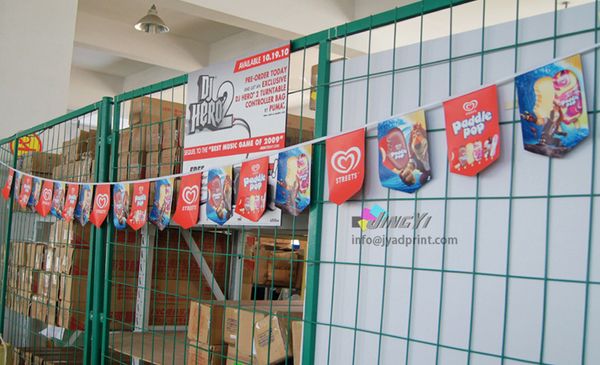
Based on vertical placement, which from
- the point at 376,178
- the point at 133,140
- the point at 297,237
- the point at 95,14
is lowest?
the point at 297,237

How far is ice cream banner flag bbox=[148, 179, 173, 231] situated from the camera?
98.5 inches

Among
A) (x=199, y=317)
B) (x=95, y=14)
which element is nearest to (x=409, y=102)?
(x=199, y=317)

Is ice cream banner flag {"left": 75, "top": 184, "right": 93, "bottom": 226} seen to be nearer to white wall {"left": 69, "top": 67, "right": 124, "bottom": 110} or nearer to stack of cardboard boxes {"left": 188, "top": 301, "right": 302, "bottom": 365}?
stack of cardboard boxes {"left": 188, "top": 301, "right": 302, "bottom": 365}

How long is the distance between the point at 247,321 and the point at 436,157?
3.23 ft

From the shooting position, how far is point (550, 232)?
1.34 m

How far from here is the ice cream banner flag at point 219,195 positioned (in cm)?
215

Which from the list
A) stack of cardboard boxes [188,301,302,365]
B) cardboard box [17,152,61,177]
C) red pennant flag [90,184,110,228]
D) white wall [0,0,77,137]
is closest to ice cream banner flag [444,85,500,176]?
stack of cardboard boxes [188,301,302,365]

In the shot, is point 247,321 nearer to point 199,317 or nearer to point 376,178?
point 199,317

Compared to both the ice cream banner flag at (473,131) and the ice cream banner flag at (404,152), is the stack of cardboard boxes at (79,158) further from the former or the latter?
the ice cream banner flag at (473,131)

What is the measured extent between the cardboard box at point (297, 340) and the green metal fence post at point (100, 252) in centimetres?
134

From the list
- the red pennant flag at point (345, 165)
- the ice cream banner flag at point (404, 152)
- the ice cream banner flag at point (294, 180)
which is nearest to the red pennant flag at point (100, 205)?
the ice cream banner flag at point (294, 180)

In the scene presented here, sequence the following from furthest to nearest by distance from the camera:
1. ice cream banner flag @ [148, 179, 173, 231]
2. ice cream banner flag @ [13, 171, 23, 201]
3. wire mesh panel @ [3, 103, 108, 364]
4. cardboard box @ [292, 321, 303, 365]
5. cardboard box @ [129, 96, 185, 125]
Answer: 1. ice cream banner flag @ [13, 171, 23, 201]
2. wire mesh panel @ [3, 103, 108, 364]
3. cardboard box @ [129, 96, 185, 125]
4. ice cream banner flag @ [148, 179, 173, 231]
5. cardboard box @ [292, 321, 303, 365]

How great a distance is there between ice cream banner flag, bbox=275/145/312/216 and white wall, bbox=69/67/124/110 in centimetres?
1242

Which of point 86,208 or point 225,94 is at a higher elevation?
point 225,94
